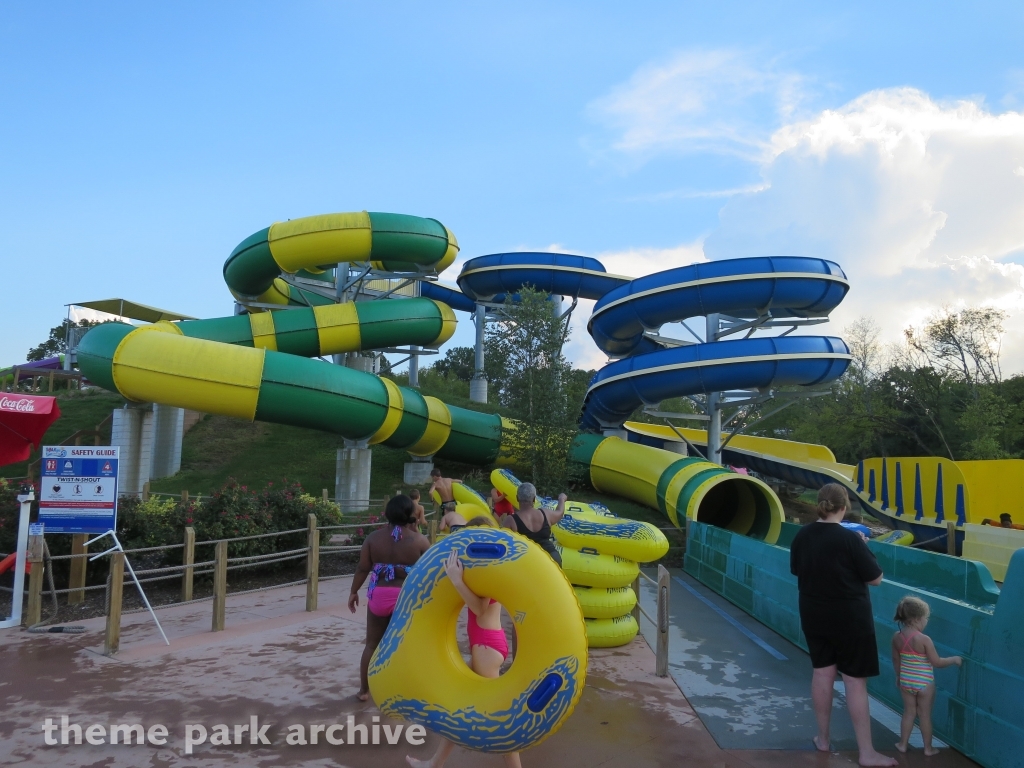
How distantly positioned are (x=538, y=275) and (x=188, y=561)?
20.1 metres

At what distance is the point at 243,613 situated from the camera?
26.0 ft

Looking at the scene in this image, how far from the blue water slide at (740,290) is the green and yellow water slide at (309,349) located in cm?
513

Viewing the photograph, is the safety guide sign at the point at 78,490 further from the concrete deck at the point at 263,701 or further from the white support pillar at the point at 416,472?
the white support pillar at the point at 416,472

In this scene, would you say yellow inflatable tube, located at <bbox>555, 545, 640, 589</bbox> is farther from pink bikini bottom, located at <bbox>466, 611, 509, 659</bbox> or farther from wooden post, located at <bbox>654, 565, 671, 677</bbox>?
pink bikini bottom, located at <bbox>466, 611, 509, 659</bbox>

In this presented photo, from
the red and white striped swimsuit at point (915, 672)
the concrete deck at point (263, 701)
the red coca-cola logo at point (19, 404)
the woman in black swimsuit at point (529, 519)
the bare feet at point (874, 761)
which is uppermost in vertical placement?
the red coca-cola logo at point (19, 404)

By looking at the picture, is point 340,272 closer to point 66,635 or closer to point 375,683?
point 66,635

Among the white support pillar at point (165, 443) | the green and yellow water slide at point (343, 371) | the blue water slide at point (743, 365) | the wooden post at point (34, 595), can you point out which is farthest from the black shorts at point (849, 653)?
the white support pillar at point (165, 443)

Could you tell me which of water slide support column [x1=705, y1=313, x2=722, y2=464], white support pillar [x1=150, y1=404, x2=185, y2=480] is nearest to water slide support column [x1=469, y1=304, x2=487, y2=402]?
white support pillar [x1=150, y1=404, x2=185, y2=480]

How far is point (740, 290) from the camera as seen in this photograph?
15664 mm

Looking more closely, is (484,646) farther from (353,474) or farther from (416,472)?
(416,472)

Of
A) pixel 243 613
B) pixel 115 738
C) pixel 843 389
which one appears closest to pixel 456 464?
pixel 243 613

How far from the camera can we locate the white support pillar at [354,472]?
16.6 meters

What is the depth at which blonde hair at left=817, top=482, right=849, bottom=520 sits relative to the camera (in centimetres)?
407

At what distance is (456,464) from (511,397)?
425 centimetres
